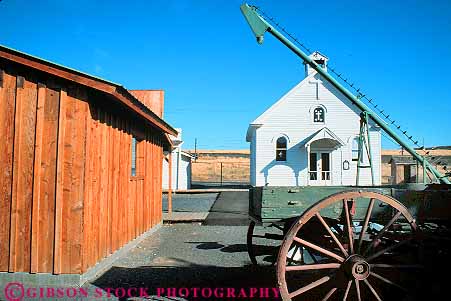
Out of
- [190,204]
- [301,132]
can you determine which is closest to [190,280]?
[190,204]

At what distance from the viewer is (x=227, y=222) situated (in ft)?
38.9

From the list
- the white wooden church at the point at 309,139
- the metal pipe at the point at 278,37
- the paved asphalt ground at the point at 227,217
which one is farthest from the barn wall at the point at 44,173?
the white wooden church at the point at 309,139

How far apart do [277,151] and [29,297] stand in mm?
17622

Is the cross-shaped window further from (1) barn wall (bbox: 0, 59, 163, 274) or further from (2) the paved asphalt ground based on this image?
(1) barn wall (bbox: 0, 59, 163, 274)

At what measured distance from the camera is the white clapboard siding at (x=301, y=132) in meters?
20.7

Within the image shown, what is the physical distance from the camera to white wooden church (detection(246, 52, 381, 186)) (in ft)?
68.0

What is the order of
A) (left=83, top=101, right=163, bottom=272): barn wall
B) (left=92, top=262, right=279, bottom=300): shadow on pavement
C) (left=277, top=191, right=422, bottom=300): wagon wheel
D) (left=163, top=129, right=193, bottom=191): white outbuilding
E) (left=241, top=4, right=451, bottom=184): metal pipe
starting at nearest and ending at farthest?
1. (left=277, top=191, right=422, bottom=300): wagon wheel
2. (left=92, top=262, right=279, bottom=300): shadow on pavement
3. (left=83, top=101, right=163, bottom=272): barn wall
4. (left=241, top=4, right=451, bottom=184): metal pipe
5. (left=163, top=129, right=193, bottom=191): white outbuilding

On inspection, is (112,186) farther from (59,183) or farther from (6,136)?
(6,136)

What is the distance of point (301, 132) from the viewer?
69.4 ft

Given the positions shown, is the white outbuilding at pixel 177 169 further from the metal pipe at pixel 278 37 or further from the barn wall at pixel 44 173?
the barn wall at pixel 44 173

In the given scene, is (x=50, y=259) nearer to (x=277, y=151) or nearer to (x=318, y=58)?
(x=277, y=151)

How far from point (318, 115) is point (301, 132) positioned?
4.93 feet

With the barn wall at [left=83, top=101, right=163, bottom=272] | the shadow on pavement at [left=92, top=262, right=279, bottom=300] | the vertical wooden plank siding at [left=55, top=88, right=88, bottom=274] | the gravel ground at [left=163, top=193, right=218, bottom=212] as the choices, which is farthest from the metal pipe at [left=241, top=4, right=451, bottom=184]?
the gravel ground at [left=163, top=193, right=218, bottom=212]

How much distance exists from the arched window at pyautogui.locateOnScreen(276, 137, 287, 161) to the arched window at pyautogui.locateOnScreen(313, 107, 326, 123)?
2270 mm
